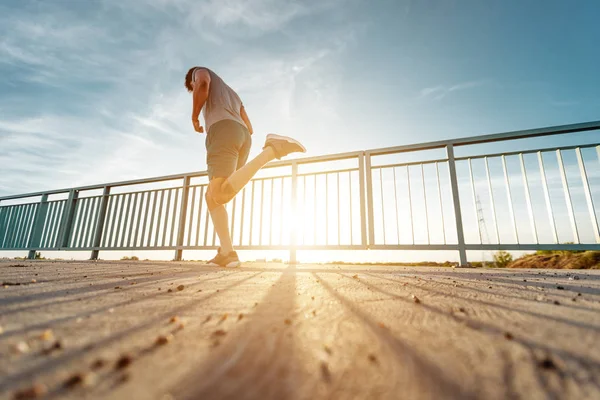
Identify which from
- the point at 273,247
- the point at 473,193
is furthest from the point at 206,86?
the point at 473,193

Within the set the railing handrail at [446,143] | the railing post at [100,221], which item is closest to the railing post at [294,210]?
the railing handrail at [446,143]

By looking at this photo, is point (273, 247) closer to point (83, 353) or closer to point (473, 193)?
point (473, 193)

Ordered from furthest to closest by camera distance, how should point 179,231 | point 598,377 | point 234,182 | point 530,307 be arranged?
point 179,231 < point 234,182 < point 530,307 < point 598,377

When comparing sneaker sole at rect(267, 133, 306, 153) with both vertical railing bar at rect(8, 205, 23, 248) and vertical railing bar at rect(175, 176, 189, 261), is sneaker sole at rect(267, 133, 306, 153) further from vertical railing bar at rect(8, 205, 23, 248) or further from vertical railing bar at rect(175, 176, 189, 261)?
vertical railing bar at rect(8, 205, 23, 248)

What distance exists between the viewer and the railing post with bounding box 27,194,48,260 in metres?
5.51

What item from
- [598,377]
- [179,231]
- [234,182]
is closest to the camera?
[598,377]

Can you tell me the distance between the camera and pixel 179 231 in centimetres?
448

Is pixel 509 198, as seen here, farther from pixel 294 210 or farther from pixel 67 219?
pixel 67 219

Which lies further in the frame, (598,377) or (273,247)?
(273,247)

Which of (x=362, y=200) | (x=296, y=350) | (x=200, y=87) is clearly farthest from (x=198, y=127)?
(x=296, y=350)

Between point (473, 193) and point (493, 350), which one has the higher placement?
point (473, 193)

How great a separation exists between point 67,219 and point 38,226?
813 mm

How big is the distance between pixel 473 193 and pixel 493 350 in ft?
10.3

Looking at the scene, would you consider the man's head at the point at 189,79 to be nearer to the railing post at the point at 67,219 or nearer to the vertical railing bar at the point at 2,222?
the railing post at the point at 67,219
